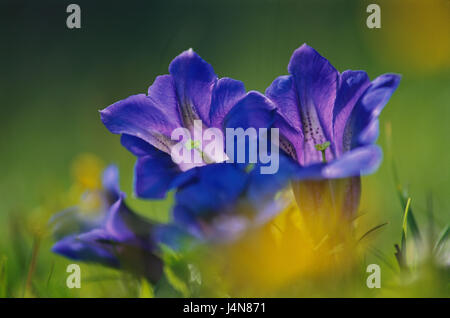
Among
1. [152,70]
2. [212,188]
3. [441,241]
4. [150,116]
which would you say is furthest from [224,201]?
[152,70]

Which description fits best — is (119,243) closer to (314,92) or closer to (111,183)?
(111,183)

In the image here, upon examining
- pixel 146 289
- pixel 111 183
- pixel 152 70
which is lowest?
pixel 146 289

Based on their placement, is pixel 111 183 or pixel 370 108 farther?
pixel 111 183

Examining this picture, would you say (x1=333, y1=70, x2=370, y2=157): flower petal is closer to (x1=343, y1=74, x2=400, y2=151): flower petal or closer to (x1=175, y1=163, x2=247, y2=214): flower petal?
(x1=343, y1=74, x2=400, y2=151): flower petal

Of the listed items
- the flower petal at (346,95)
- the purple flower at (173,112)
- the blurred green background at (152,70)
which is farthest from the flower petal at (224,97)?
the blurred green background at (152,70)

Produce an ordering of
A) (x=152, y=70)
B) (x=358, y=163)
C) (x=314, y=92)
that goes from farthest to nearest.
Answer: (x=152, y=70) → (x=314, y=92) → (x=358, y=163)

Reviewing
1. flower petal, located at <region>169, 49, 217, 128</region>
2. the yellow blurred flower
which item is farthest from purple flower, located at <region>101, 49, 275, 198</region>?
the yellow blurred flower

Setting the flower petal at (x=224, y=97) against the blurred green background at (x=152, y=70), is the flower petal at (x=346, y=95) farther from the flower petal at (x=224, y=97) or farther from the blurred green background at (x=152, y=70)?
the blurred green background at (x=152, y=70)

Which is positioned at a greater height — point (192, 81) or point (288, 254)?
point (192, 81)
